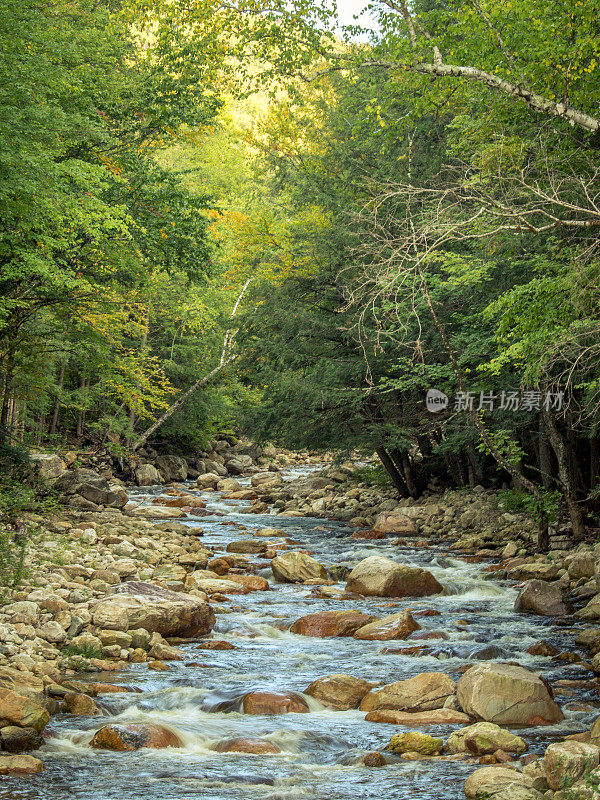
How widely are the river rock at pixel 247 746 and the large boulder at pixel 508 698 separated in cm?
180

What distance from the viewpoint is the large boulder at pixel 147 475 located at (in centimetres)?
2512

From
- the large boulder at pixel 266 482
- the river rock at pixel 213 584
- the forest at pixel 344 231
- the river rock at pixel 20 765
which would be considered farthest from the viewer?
the large boulder at pixel 266 482

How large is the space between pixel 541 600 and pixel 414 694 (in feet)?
12.6

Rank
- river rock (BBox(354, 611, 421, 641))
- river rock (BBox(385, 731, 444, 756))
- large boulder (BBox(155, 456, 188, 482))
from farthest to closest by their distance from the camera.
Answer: large boulder (BBox(155, 456, 188, 482))
river rock (BBox(354, 611, 421, 641))
river rock (BBox(385, 731, 444, 756))

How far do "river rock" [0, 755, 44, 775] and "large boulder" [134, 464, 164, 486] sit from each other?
20.1m

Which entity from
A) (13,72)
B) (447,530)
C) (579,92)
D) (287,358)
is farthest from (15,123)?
(447,530)

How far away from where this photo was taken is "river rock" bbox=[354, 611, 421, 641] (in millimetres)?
8828

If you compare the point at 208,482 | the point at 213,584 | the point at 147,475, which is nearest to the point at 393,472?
the point at 208,482

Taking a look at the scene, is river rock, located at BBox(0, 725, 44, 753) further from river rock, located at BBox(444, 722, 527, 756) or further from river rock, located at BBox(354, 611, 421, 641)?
river rock, located at BBox(354, 611, 421, 641)

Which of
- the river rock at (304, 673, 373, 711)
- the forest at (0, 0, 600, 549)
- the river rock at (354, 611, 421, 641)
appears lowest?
the river rock at (304, 673, 373, 711)

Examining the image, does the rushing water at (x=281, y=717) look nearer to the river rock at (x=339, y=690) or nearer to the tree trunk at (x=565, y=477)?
the river rock at (x=339, y=690)

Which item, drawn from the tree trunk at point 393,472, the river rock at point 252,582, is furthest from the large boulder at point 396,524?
the river rock at point 252,582

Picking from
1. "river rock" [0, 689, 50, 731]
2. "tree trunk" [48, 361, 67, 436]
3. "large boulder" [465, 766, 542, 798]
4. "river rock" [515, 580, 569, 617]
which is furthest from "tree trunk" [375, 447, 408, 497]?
"large boulder" [465, 766, 542, 798]

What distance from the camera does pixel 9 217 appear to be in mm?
8812
